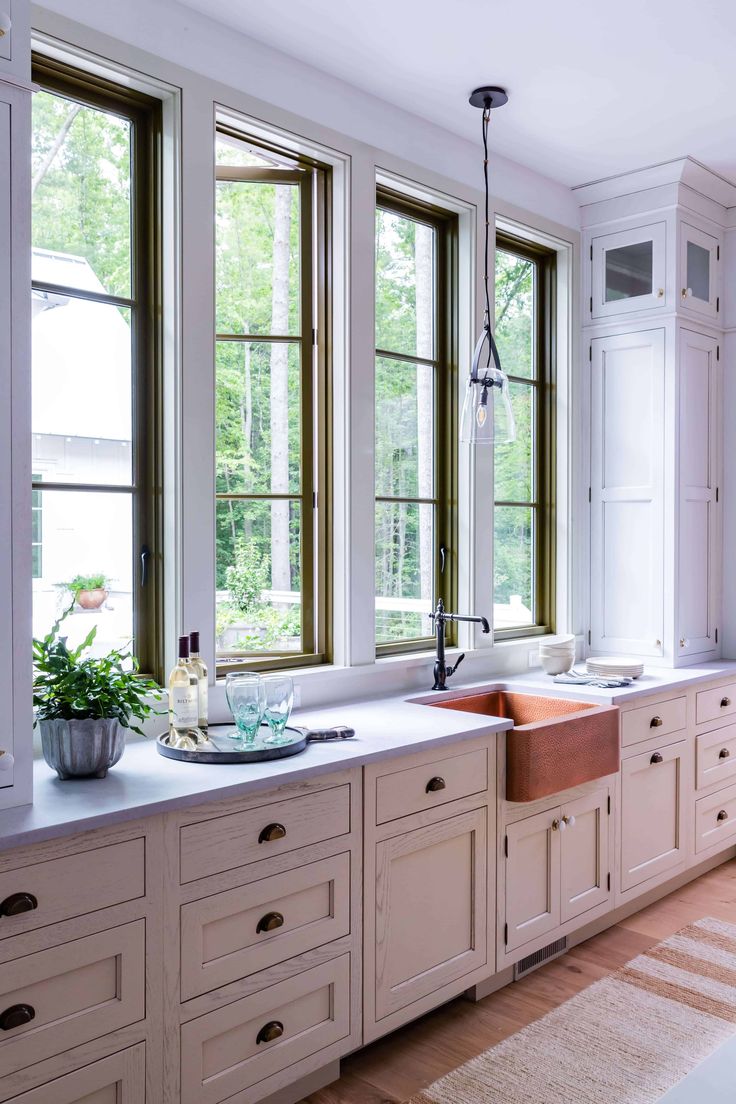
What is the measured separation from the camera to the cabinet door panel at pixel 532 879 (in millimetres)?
2652

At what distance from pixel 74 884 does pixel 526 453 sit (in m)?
2.77

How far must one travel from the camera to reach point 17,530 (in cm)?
175

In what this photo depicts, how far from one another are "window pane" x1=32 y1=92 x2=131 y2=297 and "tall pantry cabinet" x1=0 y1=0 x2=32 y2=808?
22.4 inches

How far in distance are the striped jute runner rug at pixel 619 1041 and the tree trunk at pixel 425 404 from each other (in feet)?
4.50

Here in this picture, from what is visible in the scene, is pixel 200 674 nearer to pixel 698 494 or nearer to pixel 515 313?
pixel 515 313

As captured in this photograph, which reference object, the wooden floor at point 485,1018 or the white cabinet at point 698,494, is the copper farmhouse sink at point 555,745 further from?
the white cabinet at point 698,494

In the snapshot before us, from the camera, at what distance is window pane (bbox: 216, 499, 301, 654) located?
9.01 ft

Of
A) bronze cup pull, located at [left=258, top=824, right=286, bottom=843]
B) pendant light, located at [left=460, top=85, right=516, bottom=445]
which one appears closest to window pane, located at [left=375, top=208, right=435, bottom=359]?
pendant light, located at [left=460, top=85, right=516, bottom=445]

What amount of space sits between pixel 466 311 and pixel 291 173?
0.89m

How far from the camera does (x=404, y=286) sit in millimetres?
3330

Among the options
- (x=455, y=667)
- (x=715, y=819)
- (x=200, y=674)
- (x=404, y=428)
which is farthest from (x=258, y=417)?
(x=715, y=819)

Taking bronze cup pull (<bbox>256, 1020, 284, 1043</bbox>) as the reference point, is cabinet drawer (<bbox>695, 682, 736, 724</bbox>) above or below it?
above

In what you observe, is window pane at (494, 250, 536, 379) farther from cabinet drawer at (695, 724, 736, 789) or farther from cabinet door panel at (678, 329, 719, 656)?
cabinet drawer at (695, 724, 736, 789)

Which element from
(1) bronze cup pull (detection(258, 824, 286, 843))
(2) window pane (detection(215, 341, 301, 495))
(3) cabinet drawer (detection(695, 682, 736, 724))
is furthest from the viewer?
(3) cabinet drawer (detection(695, 682, 736, 724))
